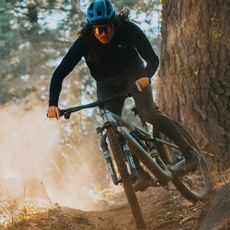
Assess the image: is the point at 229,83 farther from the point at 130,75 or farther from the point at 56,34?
the point at 56,34

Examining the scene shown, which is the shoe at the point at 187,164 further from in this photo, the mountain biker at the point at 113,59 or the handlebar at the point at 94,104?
the handlebar at the point at 94,104

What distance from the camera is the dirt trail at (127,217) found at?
17.0 ft

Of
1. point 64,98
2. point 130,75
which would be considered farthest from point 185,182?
point 64,98

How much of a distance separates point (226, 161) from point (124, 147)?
2259 mm

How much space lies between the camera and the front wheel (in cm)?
561

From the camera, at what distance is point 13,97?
18.2m

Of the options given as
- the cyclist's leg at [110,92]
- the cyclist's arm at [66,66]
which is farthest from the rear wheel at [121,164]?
the cyclist's arm at [66,66]

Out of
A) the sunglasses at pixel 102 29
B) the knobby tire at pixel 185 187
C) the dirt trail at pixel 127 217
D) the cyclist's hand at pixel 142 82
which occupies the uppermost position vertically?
the sunglasses at pixel 102 29

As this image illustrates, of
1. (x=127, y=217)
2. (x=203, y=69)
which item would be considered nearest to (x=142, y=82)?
(x=127, y=217)

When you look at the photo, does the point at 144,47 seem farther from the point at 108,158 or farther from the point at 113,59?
the point at 108,158

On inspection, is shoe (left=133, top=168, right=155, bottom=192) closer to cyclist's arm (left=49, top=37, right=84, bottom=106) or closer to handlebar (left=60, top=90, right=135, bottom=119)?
handlebar (left=60, top=90, right=135, bottom=119)

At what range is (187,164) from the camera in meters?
5.70

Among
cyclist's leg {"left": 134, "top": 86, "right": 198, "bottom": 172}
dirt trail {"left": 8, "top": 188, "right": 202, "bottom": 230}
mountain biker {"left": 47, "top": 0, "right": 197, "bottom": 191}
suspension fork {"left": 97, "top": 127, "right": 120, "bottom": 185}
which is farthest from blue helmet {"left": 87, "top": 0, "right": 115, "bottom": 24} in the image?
dirt trail {"left": 8, "top": 188, "right": 202, "bottom": 230}

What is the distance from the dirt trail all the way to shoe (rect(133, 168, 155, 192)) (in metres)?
0.40
